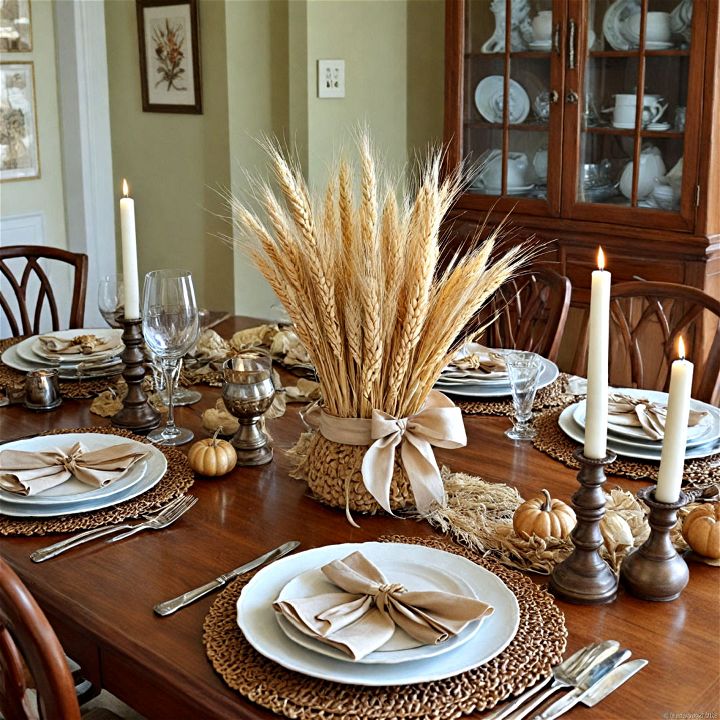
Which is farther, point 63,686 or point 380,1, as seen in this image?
point 380,1

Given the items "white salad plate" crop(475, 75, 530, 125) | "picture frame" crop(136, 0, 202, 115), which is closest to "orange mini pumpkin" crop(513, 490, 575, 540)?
"white salad plate" crop(475, 75, 530, 125)

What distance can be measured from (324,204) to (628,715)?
28.3 inches

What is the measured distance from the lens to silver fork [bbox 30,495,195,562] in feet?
4.17

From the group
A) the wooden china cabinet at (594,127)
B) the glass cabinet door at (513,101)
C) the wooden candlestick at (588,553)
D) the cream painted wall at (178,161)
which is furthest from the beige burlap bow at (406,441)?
the cream painted wall at (178,161)

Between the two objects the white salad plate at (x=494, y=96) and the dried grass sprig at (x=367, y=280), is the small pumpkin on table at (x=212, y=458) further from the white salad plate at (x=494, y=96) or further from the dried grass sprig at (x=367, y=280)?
the white salad plate at (x=494, y=96)

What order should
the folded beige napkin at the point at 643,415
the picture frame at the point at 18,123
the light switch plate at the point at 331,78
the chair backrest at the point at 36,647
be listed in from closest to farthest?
the chair backrest at the point at 36,647, the folded beige napkin at the point at 643,415, the light switch plate at the point at 331,78, the picture frame at the point at 18,123

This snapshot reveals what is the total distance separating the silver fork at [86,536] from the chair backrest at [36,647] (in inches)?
10.6

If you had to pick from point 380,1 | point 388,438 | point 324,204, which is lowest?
point 388,438

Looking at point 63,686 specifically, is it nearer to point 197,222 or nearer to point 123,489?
point 123,489

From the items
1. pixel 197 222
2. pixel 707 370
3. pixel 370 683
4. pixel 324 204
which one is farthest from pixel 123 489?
pixel 197 222

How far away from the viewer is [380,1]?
3.61 meters

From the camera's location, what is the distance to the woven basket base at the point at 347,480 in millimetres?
1372

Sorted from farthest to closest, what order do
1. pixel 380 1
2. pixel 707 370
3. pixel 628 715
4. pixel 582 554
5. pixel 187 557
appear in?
pixel 380 1 < pixel 707 370 < pixel 187 557 < pixel 582 554 < pixel 628 715

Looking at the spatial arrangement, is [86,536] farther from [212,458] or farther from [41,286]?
[41,286]
